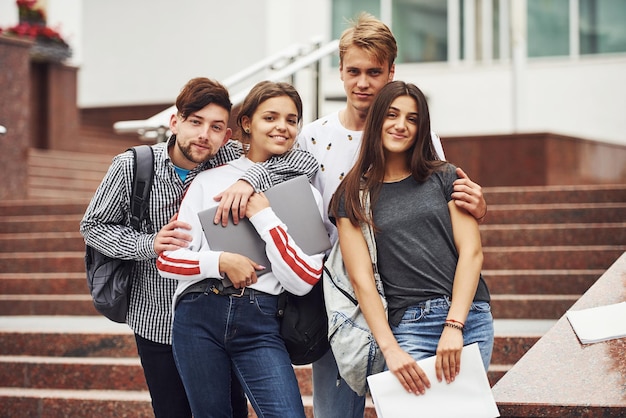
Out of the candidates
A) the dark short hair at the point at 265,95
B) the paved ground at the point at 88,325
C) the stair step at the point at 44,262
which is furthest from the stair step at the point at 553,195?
the dark short hair at the point at 265,95

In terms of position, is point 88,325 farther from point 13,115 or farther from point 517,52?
point 517,52

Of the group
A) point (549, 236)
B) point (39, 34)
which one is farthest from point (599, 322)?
point (39, 34)

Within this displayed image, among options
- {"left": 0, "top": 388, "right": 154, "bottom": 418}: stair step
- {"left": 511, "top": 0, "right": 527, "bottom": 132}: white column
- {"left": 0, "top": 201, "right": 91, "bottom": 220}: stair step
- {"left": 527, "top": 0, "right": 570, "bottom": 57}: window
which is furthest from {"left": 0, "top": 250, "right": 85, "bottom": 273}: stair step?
{"left": 527, "top": 0, "right": 570, "bottom": 57}: window

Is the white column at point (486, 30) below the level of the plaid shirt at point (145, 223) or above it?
above

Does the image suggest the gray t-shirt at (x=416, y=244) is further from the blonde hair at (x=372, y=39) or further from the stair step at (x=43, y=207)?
the stair step at (x=43, y=207)

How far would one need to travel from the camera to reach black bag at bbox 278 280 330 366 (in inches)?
121

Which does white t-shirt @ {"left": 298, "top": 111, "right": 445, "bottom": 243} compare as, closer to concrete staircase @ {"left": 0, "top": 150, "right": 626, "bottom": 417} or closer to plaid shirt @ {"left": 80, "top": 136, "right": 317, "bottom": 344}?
plaid shirt @ {"left": 80, "top": 136, "right": 317, "bottom": 344}

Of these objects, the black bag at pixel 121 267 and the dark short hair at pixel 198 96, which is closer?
the dark short hair at pixel 198 96

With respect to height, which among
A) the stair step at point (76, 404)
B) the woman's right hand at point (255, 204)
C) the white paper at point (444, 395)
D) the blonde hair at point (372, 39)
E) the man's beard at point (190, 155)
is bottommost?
the stair step at point (76, 404)

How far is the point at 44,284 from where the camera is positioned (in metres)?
7.26

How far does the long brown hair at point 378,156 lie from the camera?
9.84 ft

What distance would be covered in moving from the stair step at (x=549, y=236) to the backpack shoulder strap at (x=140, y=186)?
14.1 ft

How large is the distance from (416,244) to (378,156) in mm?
310

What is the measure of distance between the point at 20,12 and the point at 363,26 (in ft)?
37.7
